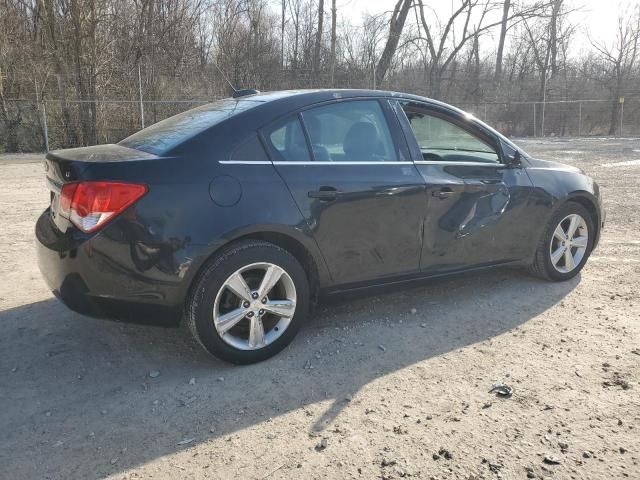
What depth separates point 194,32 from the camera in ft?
81.7

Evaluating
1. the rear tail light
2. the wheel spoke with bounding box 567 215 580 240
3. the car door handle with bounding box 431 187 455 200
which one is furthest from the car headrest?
the wheel spoke with bounding box 567 215 580 240

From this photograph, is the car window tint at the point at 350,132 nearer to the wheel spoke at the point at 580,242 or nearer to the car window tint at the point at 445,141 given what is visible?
the car window tint at the point at 445,141

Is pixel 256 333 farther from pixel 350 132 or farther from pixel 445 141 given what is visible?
pixel 445 141

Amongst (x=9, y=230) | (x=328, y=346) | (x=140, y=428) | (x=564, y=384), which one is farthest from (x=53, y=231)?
(x=9, y=230)

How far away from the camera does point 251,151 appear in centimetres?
319

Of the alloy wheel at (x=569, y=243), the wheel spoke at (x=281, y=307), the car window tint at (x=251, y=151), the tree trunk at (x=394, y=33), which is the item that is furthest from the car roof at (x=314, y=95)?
the tree trunk at (x=394, y=33)

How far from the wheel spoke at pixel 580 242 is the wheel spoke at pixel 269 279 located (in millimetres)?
2854

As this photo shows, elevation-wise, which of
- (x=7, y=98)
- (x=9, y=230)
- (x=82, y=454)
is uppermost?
(x=7, y=98)

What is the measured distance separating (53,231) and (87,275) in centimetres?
43

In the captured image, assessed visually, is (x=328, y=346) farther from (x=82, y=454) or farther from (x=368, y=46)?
(x=368, y=46)

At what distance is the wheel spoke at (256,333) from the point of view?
320 cm

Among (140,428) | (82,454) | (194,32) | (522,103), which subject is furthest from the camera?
(522,103)

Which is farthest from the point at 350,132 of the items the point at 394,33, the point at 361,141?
the point at 394,33

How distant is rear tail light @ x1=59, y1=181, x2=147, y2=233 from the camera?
9.20ft
